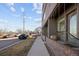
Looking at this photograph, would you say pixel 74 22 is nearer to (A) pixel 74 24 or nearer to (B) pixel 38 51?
(A) pixel 74 24

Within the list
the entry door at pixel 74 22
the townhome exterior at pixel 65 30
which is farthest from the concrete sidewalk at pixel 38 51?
the entry door at pixel 74 22

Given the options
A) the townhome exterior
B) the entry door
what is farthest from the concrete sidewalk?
the entry door

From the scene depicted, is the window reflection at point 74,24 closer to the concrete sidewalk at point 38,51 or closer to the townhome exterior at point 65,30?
the townhome exterior at point 65,30

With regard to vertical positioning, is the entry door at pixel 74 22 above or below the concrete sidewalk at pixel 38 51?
above

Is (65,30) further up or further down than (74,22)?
further down

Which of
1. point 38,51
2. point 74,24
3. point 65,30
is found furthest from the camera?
point 38,51

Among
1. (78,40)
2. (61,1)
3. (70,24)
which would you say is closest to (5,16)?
(70,24)

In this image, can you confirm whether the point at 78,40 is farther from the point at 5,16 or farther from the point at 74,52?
the point at 5,16

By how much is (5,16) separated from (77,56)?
251 inches

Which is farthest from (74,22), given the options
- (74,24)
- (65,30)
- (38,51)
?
(38,51)

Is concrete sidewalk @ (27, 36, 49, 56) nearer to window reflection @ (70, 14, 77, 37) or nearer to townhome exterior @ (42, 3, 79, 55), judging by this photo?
townhome exterior @ (42, 3, 79, 55)

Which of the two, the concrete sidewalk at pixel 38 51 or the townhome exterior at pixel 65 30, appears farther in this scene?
the concrete sidewalk at pixel 38 51

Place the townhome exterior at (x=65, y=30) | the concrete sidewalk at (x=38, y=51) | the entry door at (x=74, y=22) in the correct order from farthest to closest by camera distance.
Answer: the concrete sidewalk at (x=38, y=51) → the entry door at (x=74, y=22) → the townhome exterior at (x=65, y=30)

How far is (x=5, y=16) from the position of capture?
9375 mm
